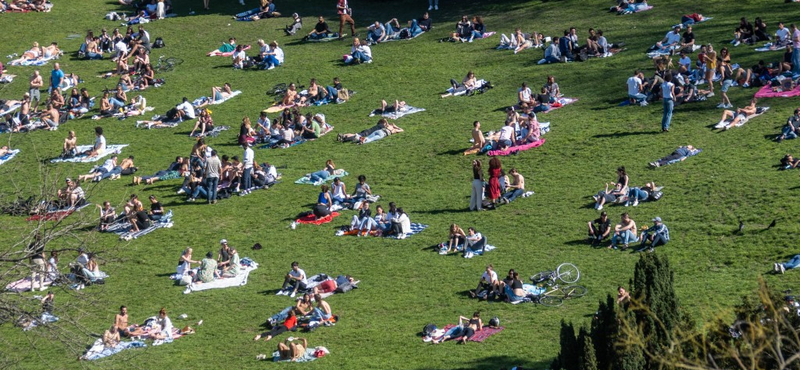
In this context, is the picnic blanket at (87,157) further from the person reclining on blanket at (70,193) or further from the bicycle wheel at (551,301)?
the bicycle wheel at (551,301)

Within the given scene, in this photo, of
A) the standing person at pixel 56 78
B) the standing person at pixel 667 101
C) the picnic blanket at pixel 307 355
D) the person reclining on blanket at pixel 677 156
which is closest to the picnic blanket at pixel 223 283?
the picnic blanket at pixel 307 355

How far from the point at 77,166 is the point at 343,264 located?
1346 cm

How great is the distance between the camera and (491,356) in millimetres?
24312

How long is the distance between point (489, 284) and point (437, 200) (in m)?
6.91

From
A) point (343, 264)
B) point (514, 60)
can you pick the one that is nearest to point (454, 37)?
point (514, 60)

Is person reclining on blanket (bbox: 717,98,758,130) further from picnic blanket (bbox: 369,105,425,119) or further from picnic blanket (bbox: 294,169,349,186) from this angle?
picnic blanket (bbox: 294,169,349,186)

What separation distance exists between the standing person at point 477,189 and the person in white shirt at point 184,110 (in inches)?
561

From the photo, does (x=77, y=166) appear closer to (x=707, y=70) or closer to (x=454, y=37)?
(x=454, y=37)

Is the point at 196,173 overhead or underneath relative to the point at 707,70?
underneath

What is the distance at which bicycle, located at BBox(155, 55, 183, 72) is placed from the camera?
160 ft

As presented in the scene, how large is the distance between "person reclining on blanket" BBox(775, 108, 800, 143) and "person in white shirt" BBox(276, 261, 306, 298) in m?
14.7

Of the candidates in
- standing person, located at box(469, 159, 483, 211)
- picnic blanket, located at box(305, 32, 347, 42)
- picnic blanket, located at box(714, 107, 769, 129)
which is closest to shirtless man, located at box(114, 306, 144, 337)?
standing person, located at box(469, 159, 483, 211)

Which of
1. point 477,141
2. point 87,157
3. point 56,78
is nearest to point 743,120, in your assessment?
point 477,141

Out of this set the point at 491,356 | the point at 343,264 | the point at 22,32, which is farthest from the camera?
the point at 22,32
